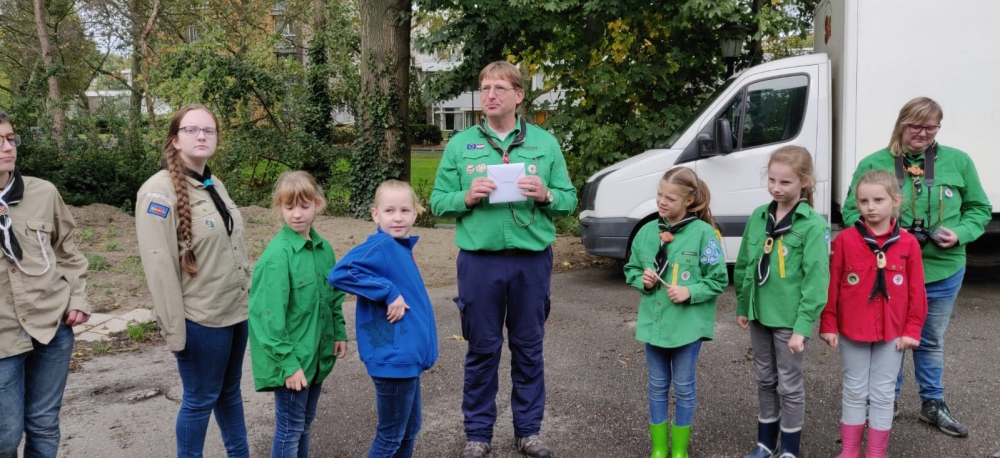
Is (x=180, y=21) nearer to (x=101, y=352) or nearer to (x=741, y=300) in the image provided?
(x=101, y=352)

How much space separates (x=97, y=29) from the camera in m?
25.6

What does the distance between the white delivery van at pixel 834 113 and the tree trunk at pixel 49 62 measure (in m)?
10.5

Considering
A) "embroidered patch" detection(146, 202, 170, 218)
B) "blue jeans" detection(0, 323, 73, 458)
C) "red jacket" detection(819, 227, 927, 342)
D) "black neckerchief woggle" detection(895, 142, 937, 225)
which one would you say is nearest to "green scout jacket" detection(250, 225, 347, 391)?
"embroidered patch" detection(146, 202, 170, 218)

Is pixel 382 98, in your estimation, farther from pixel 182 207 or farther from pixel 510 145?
pixel 182 207

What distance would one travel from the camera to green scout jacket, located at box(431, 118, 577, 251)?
3.69m

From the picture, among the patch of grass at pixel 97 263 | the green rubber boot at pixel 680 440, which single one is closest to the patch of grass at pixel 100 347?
the patch of grass at pixel 97 263

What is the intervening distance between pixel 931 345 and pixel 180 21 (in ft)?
82.9

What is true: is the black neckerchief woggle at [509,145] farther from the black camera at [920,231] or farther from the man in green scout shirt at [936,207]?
the black camera at [920,231]

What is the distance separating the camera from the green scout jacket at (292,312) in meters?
3.05

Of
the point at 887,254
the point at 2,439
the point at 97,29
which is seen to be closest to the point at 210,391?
the point at 2,439

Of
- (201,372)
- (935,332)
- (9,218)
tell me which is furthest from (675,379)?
(9,218)

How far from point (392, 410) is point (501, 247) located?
0.98 meters

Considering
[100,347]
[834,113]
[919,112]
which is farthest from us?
[834,113]

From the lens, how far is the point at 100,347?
19.6 feet
